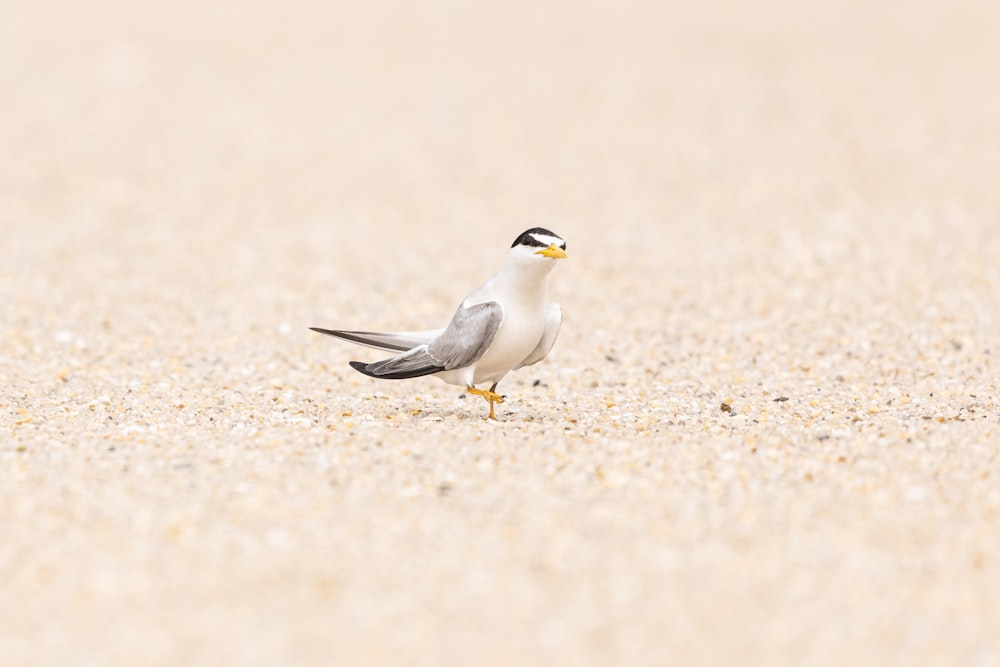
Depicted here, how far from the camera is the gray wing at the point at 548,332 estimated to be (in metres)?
6.08

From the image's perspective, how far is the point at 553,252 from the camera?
5.70 metres

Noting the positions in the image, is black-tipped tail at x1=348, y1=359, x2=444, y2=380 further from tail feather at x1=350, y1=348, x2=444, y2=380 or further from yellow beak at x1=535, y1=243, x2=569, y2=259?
yellow beak at x1=535, y1=243, x2=569, y2=259

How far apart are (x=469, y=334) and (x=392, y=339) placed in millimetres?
641

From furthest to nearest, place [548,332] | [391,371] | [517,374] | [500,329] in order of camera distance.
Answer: [517,374], [391,371], [548,332], [500,329]

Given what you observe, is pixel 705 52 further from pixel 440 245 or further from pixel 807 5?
pixel 440 245

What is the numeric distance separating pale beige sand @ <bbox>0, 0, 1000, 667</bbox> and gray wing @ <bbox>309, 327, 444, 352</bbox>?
1.19 feet

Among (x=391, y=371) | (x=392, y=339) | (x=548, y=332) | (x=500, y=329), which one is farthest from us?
(x=392, y=339)

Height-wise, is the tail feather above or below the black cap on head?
below

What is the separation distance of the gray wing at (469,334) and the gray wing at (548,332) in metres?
0.29

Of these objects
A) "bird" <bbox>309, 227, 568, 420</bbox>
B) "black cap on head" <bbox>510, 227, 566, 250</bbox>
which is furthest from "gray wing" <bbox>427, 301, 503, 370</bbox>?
"black cap on head" <bbox>510, 227, 566, 250</bbox>

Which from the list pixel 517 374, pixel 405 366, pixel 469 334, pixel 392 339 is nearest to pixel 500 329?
pixel 469 334

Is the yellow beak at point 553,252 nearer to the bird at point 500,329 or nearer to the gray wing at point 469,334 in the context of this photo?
the bird at point 500,329

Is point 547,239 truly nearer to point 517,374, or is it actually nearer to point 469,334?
point 469,334

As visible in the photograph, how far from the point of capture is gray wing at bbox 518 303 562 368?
19.9 feet
